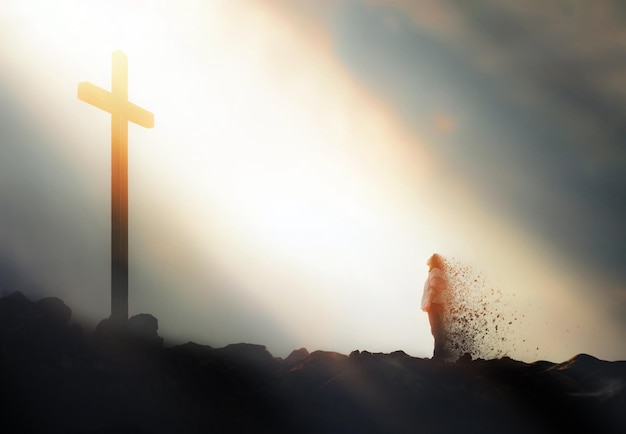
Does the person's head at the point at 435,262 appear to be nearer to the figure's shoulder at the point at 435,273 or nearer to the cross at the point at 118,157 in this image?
the figure's shoulder at the point at 435,273

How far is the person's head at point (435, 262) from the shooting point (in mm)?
16219

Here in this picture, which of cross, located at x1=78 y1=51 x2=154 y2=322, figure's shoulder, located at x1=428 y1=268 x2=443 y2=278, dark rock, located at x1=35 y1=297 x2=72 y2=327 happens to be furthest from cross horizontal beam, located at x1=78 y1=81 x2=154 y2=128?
figure's shoulder, located at x1=428 y1=268 x2=443 y2=278

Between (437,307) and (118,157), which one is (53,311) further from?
(437,307)

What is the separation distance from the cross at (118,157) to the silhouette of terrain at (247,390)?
28.9 inches

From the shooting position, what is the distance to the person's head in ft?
53.2

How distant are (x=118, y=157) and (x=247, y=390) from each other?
5262mm

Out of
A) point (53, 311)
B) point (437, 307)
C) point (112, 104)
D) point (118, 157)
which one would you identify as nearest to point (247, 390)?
point (53, 311)

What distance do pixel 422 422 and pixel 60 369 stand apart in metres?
6.76

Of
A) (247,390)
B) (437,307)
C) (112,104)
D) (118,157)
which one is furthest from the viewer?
(437,307)

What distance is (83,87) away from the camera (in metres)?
14.1

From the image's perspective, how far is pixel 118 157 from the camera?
14469mm

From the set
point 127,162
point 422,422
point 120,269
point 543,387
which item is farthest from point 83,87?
point 543,387

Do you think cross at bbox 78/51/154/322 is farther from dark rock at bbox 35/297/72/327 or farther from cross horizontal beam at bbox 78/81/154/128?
dark rock at bbox 35/297/72/327

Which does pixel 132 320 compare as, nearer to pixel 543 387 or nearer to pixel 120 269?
pixel 120 269
